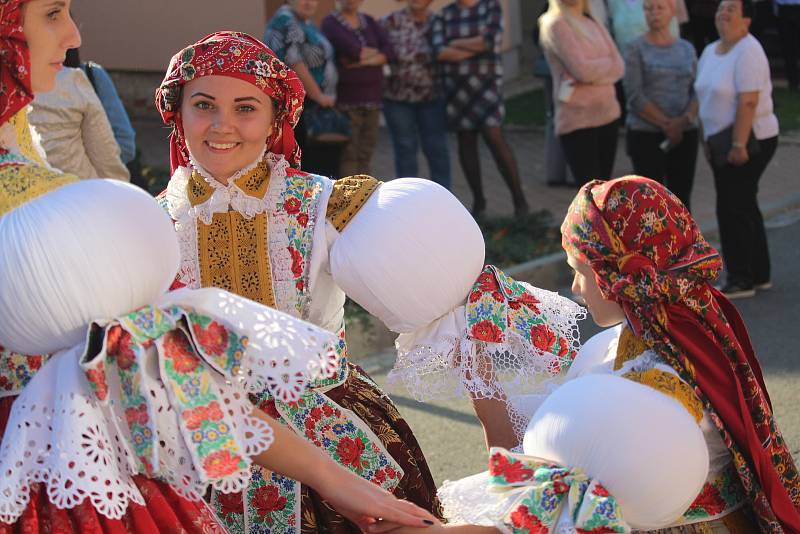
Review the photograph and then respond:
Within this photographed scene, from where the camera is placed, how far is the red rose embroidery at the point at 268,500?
3.04 meters

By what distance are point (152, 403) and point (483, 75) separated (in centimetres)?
708

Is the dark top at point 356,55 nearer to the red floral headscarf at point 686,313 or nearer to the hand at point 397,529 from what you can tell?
the red floral headscarf at point 686,313

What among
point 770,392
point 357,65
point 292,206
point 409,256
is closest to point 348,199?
point 292,206

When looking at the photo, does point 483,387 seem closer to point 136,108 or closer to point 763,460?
point 763,460

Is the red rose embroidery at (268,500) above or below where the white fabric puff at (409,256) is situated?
below

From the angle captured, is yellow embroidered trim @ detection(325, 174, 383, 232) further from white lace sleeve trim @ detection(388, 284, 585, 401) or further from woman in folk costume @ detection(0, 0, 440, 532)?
woman in folk costume @ detection(0, 0, 440, 532)

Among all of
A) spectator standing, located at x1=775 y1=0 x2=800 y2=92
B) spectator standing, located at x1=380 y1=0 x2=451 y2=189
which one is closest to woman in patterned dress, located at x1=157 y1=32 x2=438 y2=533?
spectator standing, located at x1=380 y1=0 x2=451 y2=189

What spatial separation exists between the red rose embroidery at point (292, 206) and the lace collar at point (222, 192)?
5 cm

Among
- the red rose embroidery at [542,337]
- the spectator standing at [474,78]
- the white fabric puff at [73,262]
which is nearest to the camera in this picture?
the white fabric puff at [73,262]

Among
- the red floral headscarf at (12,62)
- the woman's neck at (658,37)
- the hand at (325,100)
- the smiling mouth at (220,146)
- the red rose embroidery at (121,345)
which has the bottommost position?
the hand at (325,100)

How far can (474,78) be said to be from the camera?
9.02 meters

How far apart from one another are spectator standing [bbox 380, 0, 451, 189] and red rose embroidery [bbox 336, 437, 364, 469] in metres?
6.07

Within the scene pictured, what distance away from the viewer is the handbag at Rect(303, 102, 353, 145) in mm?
8461

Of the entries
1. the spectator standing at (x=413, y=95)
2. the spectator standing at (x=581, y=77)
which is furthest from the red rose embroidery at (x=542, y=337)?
the spectator standing at (x=413, y=95)
